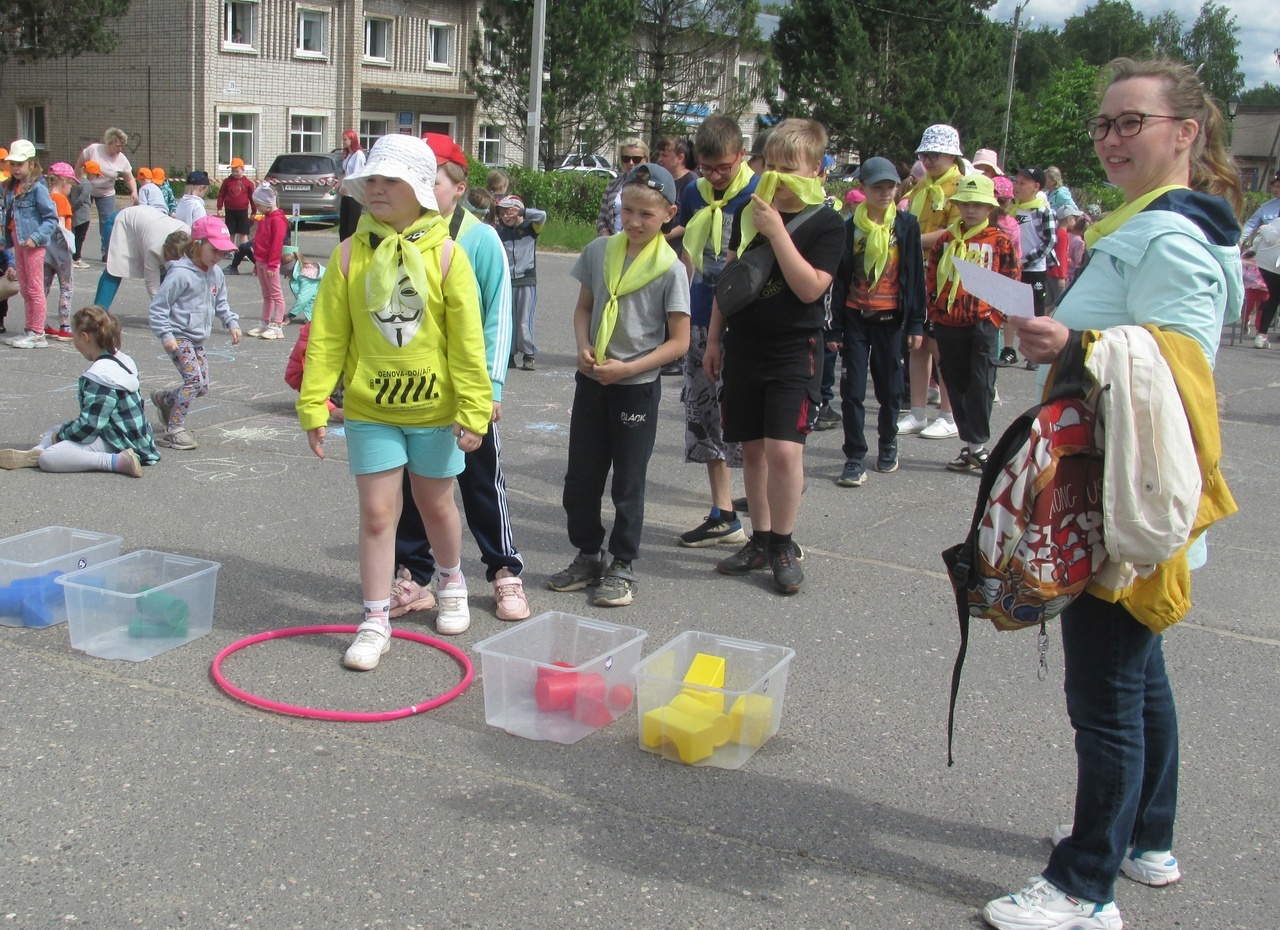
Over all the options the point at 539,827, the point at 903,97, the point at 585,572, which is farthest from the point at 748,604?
the point at 903,97

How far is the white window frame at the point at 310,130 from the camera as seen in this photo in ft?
126


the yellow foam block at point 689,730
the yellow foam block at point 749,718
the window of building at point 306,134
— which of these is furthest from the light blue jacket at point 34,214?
the window of building at point 306,134

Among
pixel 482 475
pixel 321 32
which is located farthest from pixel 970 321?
pixel 321 32

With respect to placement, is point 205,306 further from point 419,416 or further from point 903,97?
point 903,97

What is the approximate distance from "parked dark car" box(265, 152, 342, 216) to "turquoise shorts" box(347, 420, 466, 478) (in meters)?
24.3

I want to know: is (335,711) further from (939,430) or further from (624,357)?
(939,430)

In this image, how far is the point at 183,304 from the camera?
808cm

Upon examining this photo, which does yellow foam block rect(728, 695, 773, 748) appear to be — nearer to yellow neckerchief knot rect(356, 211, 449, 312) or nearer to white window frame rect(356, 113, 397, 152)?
yellow neckerchief knot rect(356, 211, 449, 312)

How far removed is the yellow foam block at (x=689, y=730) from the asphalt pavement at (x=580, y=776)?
63 millimetres

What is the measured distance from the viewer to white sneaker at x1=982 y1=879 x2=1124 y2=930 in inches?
110

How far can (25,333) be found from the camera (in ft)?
36.9

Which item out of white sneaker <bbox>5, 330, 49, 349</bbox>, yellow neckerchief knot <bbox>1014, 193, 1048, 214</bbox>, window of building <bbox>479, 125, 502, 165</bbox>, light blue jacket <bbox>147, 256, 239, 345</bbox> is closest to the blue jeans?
light blue jacket <bbox>147, 256, 239, 345</bbox>

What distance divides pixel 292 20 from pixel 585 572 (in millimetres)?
36661

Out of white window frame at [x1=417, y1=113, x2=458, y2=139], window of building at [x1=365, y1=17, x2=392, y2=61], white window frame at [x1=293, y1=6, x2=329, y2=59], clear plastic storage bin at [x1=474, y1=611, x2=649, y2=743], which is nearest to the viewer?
clear plastic storage bin at [x1=474, y1=611, x2=649, y2=743]
